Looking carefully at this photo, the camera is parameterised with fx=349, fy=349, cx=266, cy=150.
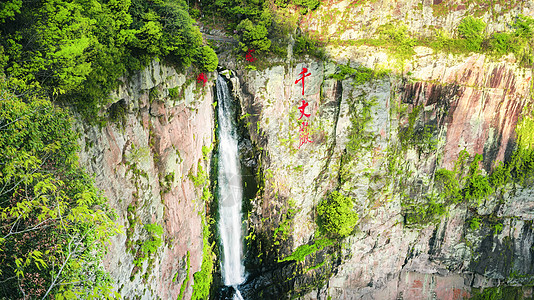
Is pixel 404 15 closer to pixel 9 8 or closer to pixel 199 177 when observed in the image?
pixel 199 177

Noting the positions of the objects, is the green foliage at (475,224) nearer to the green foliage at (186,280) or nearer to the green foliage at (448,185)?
the green foliage at (448,185)

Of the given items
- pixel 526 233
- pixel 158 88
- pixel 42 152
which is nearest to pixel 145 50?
pixel 158 88

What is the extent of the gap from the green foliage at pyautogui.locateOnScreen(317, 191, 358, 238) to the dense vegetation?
434 inches

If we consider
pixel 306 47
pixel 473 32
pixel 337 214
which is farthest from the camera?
pixel 337 214

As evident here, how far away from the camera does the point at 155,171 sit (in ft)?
41.5

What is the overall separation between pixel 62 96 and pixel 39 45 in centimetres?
147

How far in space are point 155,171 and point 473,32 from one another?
1652cm

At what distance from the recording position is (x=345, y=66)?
1767 centimetres

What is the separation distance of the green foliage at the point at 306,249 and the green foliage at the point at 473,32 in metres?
12.5

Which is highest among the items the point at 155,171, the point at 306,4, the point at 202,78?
the point at 306,4

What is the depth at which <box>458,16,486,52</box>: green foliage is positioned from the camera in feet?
56.9

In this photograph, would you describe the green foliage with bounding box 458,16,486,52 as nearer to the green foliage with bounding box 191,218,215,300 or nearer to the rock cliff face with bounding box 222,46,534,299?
the rock cliff face with bounding box 222,46,534,299

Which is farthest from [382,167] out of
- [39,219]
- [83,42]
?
[39,219]

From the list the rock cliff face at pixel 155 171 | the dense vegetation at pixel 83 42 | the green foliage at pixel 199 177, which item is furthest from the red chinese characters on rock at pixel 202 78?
the green foliage at pixel 199 177
